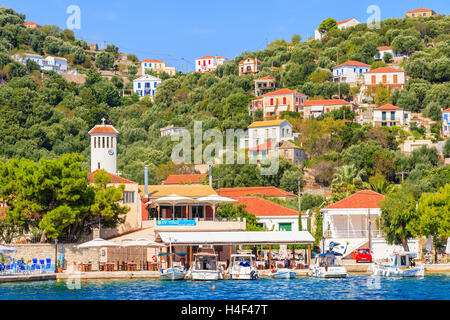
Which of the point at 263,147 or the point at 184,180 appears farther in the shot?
the point at 263,147

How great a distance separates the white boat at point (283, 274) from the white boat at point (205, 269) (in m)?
3.29

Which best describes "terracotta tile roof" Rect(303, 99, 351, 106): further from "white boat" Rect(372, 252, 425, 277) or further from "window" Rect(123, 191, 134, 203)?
"white boat" Rect(372, 252, 425, 277)

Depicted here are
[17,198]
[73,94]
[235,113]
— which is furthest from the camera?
[73,94]

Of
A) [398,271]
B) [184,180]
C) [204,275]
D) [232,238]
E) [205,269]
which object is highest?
[184,180]

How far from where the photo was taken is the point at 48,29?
191 meters

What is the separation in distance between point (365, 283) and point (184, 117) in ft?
301

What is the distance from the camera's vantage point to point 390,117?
107 m

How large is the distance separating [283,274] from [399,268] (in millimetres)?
7387

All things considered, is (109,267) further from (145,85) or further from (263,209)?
(145,85)

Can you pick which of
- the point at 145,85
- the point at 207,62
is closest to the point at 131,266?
the point at 145,85

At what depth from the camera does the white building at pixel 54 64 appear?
163750mm

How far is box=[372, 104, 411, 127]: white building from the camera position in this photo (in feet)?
350
